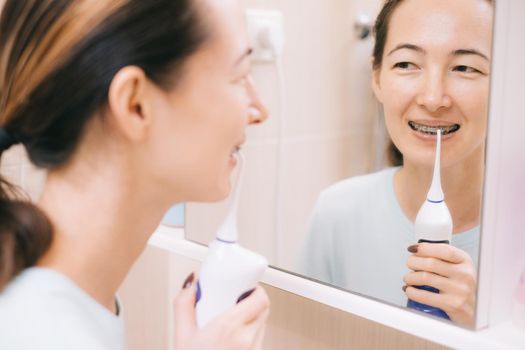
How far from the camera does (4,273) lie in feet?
1.83

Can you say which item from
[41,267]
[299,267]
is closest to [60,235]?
[41,267]

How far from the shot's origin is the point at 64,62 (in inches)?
21.7

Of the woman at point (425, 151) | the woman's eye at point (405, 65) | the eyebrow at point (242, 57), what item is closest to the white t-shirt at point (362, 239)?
the woman at point (425, 151)

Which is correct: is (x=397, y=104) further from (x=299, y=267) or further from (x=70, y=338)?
(x=70, y=338)

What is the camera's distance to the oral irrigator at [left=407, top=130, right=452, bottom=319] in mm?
662

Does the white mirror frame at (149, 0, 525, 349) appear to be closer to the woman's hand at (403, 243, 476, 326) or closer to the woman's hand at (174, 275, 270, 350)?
the woman's hand at (403, 243, 476, 326)

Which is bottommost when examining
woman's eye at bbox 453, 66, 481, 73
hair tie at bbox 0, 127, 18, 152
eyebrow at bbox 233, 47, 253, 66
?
hair tie at bbox 0, 127, 18, 152

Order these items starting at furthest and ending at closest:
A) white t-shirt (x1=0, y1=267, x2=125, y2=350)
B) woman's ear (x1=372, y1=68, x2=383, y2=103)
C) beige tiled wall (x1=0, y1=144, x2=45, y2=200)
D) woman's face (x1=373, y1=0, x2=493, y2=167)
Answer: beige tiled wall (x1=0, y1=144, x2=45, y2=200) < woman's ear (x1=372, y1=68, x2=383, y2=103) < woman's face (x1=373, y1=0, x2=493, y2=167) < white t-shirt (x1=0, y1=267, x2=125, y2=350)

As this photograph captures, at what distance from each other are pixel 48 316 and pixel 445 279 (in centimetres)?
39

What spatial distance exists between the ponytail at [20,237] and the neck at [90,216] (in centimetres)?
1

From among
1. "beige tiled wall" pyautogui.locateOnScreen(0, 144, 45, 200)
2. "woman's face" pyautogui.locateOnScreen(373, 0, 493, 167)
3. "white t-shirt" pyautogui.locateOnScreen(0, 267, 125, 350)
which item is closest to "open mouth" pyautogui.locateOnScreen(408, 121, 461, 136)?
"woman's face" pyautogui.locateOnScreen(373, 0, 493, 167)

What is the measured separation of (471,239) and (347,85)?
0.92 feet

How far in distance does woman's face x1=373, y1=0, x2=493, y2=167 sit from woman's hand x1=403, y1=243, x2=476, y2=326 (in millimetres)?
94

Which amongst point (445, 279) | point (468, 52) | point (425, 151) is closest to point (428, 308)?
point (445, 279)
